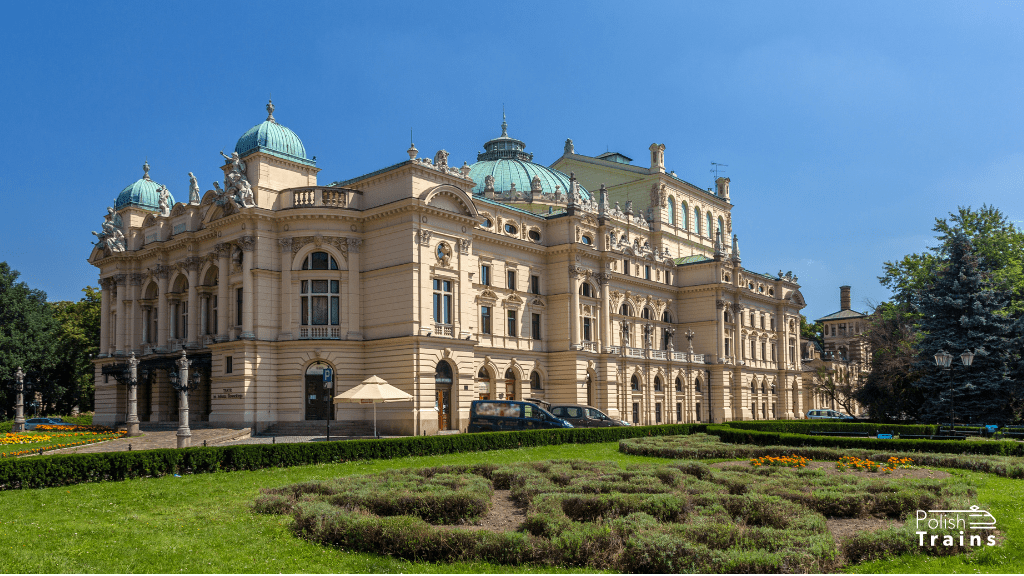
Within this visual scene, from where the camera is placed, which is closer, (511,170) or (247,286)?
(247,286)

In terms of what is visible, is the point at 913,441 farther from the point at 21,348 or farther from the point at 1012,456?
the point at 21,348

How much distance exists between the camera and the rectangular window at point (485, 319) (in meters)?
55.2

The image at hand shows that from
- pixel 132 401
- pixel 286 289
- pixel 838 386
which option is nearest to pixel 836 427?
pixel 286 289

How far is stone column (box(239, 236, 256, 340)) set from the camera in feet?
153

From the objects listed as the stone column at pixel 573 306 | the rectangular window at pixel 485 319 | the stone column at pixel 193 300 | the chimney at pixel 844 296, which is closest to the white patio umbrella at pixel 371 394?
the rectangular window at pixel 485 319

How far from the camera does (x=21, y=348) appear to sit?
6900 cm

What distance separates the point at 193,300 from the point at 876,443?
141 feet

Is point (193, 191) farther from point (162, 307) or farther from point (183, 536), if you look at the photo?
point (183, 536)

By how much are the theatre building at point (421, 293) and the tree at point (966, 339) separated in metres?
23.1

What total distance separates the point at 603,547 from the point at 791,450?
20.7m

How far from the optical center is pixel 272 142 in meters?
50.1

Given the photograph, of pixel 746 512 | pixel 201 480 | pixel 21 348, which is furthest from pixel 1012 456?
pixel 21 348

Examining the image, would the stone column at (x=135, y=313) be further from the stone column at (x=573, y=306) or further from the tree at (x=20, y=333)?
the stone column at (x=573, y=306)

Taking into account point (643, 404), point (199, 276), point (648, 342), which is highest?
point (199, 276)
